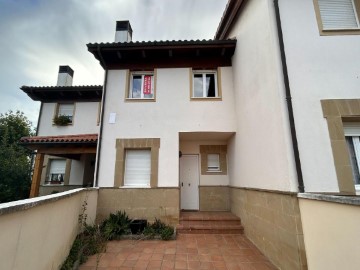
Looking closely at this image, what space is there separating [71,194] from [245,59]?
651cm

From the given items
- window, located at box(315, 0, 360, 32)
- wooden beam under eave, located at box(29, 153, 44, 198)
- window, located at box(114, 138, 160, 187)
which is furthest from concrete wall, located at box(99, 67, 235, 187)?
wooden beam under eave, located at box(29, 153, 44, 198)

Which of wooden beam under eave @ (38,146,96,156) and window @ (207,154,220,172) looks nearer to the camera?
wooden beam under eave @ (38,146,96,156)

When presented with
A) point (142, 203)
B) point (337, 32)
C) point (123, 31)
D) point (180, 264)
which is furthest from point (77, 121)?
point (337, 32)

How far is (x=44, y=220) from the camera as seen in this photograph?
115 inches

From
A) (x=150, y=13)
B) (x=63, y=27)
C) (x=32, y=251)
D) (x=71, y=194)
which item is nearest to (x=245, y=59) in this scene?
(x=150, y=13)

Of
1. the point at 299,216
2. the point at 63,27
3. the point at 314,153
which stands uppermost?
the point at 63,27

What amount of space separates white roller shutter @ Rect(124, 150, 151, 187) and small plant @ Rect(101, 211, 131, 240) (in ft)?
3.85

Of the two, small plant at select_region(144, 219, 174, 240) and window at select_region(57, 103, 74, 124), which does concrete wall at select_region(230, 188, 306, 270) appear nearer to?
small plant at select_region(144, 219, 174, 240)

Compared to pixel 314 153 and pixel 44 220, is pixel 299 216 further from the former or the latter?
pixel 44 220

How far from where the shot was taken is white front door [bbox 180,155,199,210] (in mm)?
7934

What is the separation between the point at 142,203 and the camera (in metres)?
6.52

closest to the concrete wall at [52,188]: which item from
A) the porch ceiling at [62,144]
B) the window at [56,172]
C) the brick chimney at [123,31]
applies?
the window at [56,172]

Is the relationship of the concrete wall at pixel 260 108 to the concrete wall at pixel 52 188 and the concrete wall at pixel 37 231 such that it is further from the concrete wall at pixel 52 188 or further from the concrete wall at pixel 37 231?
the concrete wall at pixel 52 188

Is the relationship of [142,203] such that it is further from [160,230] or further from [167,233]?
[167,233]
